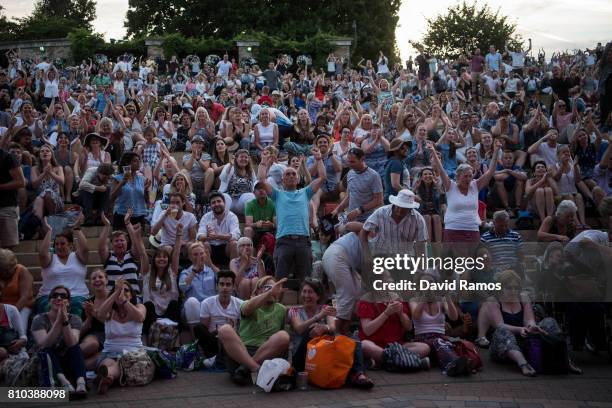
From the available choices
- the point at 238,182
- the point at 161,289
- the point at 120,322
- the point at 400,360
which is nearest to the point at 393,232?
the point at 400,360

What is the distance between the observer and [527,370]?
7.72m

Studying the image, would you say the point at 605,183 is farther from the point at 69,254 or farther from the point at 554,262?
the point at 69,254

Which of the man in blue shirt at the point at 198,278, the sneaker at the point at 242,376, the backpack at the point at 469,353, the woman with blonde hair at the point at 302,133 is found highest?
the woman with blonde hair at the point at 302,133

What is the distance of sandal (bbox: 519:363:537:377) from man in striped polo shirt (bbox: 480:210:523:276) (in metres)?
2.00

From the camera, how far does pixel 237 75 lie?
25203 mm

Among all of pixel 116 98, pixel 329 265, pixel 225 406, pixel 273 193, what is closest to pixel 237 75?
pixel 116 98

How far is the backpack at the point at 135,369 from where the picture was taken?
24.2 ft

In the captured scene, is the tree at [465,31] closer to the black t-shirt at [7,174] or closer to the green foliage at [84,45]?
the green foliage at [84,45]

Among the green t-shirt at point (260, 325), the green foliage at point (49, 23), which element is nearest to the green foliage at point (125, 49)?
the green foliage at point (49, 23)

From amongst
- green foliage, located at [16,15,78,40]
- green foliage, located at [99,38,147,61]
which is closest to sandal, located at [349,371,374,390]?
green foliage, located at [99,38,147,61]

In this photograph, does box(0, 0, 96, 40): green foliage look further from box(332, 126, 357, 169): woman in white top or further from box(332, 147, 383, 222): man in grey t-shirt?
box(332, 147, 383, 222): man in grey t-shirt

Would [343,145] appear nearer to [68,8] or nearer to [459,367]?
[459,367]

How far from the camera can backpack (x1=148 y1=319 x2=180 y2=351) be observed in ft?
27.3

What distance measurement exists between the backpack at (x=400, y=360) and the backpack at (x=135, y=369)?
2.28 metres
